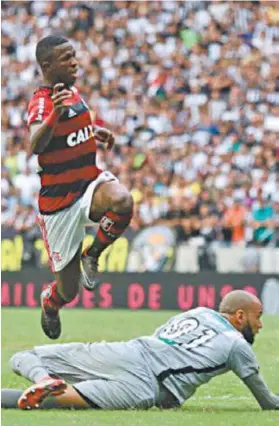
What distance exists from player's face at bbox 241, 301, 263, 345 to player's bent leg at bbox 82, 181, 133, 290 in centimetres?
148

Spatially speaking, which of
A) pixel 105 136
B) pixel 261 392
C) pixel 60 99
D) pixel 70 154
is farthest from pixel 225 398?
pixel 60 99

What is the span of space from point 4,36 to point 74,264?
19685 millimetres

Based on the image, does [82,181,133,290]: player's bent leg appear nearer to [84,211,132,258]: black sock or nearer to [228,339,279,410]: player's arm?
[84,211,132,258]: black sock

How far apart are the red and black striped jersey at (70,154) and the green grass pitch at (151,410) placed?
1671 millimetres

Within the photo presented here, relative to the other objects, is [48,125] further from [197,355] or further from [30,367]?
[197,355]

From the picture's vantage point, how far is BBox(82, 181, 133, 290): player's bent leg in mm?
9445

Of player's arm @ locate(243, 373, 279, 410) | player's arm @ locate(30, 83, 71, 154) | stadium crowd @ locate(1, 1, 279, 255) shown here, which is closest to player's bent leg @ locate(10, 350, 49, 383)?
player's arm @ locate(243, 373, 279, 410)

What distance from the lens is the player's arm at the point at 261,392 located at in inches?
324

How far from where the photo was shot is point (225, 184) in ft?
73.8

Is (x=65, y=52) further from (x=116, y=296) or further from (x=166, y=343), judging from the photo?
(x=116, y=296)

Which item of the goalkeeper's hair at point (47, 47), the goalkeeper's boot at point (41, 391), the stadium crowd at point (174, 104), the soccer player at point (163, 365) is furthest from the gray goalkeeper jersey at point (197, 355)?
the stadium crowd at point (174, 104)

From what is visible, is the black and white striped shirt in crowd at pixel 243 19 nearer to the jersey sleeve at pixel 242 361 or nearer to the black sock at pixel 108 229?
the black sock at pixel 108 229

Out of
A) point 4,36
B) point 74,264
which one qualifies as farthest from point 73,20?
point 74,264

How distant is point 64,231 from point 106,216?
0.65 metres
